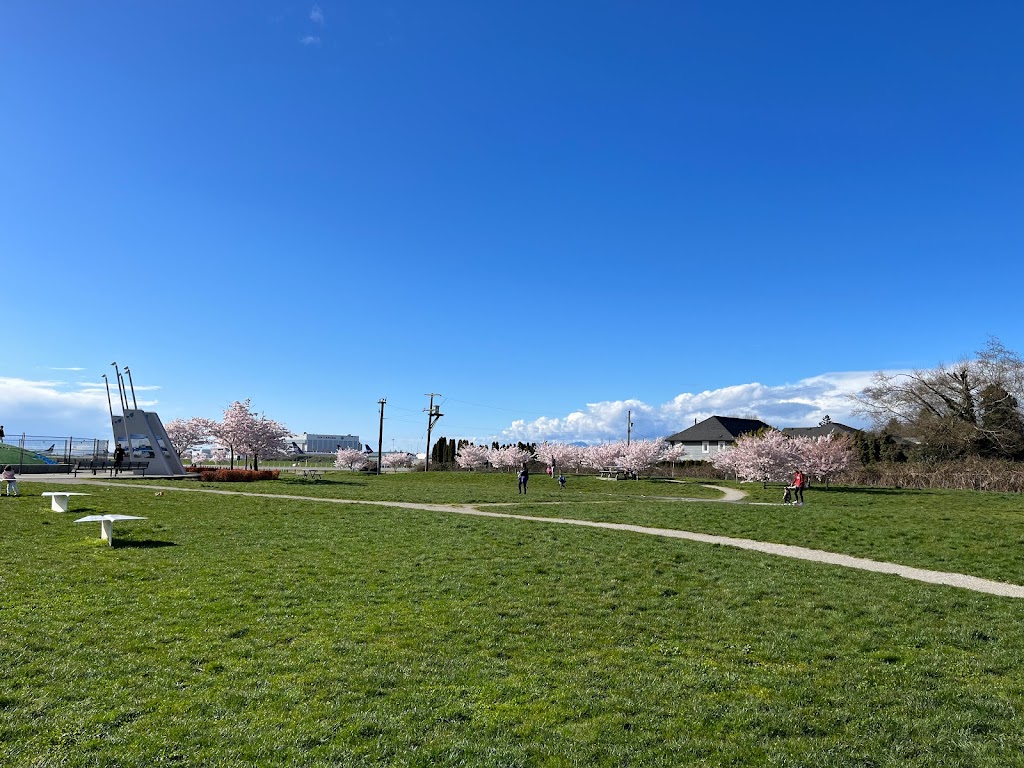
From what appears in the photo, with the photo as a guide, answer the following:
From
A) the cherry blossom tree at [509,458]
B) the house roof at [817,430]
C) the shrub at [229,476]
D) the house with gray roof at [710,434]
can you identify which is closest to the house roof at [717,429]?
the house with gray roof at [710,434]

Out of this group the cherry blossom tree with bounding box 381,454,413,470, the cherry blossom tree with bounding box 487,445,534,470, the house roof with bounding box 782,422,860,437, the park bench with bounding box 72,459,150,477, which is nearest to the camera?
the park bench with bounding box 72,459,150,477

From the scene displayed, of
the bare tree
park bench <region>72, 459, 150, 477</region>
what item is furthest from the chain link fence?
the bare tree

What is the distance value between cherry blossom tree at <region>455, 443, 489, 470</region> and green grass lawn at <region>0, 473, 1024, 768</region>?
188 feet

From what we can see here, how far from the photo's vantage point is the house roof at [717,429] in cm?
8981

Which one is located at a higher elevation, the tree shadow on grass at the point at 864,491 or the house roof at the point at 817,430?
the house roof at the point at 817,430

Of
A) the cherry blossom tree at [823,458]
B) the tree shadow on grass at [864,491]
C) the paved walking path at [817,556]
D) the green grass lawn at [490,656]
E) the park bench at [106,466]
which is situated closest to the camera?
the green grass lawn at [490,656]

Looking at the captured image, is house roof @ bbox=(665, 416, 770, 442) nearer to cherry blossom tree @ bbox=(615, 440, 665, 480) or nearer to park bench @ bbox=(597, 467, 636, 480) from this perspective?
park bench @ bbox=(597, 467, 636, 480)

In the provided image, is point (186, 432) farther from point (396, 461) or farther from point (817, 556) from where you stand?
point (817, 556)

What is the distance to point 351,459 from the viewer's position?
74625 mm

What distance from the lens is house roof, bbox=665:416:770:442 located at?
295 ft

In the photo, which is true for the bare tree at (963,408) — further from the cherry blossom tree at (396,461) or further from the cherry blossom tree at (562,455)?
the cherry blossom tree at (396,461)

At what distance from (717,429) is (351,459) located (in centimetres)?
5060

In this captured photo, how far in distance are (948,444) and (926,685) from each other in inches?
2108

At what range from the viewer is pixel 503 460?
225 ft
